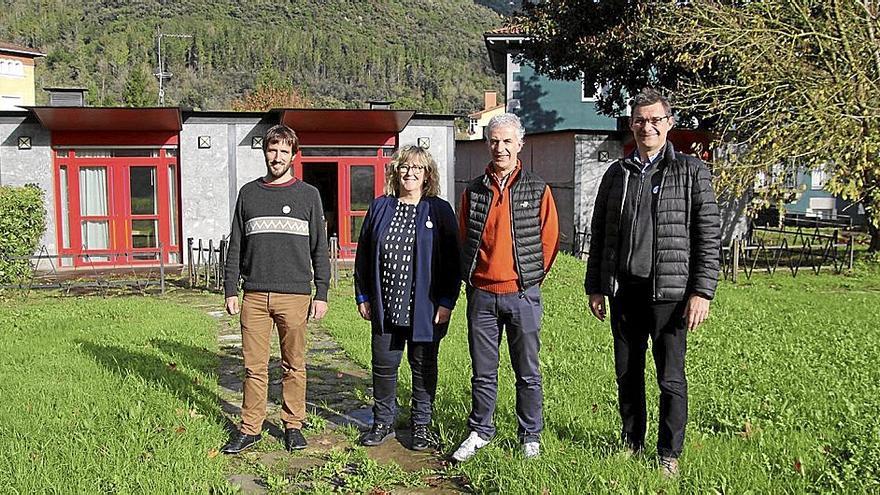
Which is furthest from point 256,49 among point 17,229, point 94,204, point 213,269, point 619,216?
point 619,216

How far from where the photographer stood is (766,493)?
4227 millimetres

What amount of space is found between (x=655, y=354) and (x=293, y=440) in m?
2.34

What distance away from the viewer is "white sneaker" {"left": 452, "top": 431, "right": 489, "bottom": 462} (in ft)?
16.2

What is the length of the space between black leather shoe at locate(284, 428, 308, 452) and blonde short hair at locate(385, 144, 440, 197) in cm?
165

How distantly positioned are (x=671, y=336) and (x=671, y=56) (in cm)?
1503

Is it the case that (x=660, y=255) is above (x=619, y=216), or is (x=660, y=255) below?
below

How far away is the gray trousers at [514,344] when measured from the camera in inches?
193

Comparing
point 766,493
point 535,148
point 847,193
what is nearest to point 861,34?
point 847,193

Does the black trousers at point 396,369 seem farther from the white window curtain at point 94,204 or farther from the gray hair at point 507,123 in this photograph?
the white window curtain at point 94,204

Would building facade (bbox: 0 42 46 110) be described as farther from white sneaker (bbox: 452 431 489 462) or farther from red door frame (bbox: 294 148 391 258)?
white sneaker (bbox: 452 431 489 462)

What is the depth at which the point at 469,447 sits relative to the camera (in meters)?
5.00

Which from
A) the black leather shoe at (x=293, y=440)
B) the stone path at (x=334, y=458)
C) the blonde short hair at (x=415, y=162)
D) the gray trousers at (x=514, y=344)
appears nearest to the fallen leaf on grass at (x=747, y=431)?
the gray trousers at (x=514, y=344)

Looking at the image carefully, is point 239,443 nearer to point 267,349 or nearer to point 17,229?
point 267,349

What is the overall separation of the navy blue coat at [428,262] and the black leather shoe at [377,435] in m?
0.64
